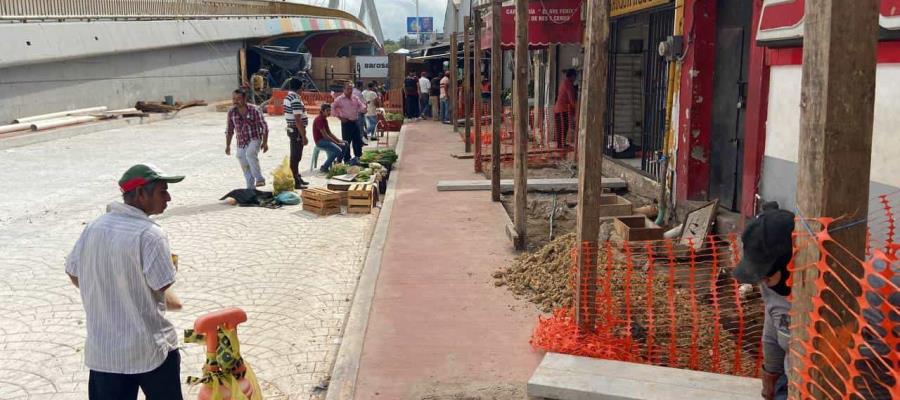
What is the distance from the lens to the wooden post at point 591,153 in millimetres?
5332

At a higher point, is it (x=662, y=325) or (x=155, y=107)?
(x=155, y=107)

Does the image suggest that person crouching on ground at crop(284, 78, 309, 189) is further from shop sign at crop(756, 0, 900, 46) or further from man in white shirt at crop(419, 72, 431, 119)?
man in white shirt at crop(419, 72, 431, 119)

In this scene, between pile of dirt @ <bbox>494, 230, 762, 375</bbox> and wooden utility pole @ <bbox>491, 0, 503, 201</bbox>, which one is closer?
pile of dirt @ <bbox>494, 230, 762, 375</bbox>

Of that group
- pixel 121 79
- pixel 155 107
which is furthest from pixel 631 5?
pixel 121 79

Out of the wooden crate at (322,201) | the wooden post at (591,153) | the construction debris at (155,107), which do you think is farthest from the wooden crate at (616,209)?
the construction debris at (155,107)

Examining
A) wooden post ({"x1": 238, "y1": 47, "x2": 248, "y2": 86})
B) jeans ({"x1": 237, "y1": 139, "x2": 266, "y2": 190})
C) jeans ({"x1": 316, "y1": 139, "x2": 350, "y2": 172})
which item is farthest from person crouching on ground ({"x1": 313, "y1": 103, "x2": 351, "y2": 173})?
wooden post ({"x1": 238, "y1": 47, "x2": 248, "y2": 86})

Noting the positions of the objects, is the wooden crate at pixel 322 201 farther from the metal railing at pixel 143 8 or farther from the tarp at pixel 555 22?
the metal railing at pixel 143 8

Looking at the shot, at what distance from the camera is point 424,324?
6.09 meters

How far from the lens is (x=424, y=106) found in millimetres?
30031

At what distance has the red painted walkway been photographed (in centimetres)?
513

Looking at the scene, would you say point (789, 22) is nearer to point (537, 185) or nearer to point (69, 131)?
point (537, 185)

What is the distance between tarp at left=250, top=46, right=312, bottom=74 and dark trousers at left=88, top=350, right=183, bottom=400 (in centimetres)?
4078

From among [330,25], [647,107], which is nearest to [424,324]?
[647,107]

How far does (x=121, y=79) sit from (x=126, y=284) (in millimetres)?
28768
